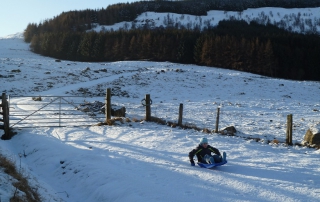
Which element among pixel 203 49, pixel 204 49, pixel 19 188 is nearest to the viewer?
pixel 19 188

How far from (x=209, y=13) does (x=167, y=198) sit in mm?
171159

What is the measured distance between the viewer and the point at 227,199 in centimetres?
614

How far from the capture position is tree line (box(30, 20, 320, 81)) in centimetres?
6800

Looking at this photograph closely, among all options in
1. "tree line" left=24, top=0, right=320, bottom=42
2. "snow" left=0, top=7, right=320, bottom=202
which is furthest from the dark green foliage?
"snow" left=0, top=7, right=320, bottom=202

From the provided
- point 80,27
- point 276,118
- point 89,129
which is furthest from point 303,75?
point 80,27

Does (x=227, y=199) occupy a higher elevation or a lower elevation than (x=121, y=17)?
lower

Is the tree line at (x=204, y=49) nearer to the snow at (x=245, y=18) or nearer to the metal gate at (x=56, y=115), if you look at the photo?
the snow at (x=245, y=18)

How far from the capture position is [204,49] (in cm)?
7262

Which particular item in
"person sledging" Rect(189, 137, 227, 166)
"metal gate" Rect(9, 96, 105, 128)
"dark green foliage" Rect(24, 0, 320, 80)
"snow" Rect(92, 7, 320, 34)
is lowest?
"metal gate" Rect(9, 96, 105, 128)

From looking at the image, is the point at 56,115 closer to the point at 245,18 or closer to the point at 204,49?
the point at 204,49

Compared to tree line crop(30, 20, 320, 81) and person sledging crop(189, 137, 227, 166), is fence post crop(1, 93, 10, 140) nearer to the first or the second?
person sledging crop(189, 137, 227, 166)

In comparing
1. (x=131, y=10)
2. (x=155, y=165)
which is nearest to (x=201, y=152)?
(x=155, y=165)

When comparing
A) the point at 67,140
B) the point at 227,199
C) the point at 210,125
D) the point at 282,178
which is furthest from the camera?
the point at 210,125

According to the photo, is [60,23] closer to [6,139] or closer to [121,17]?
[121,17]
